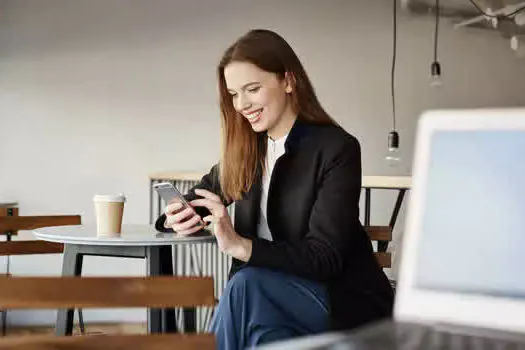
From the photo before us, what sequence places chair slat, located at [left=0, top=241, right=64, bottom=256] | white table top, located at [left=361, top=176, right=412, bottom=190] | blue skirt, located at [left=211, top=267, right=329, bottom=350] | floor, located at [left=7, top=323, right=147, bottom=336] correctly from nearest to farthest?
1. blue skirt, located at [left=211, top=267, right=329, bottom=350]
2. chair slat, located at [left=0, top=241, right=64, bottom=256]
3. white table top, located at [left=361, top=176, right=412, bottom=190]
4. floor, located at [left=7, top=323, right=147, bottom=336]

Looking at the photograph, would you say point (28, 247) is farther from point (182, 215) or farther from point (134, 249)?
point (182, 215)

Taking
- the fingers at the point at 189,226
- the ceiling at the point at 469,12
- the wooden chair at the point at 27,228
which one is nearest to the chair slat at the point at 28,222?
the wooden chair at the point at 27,228

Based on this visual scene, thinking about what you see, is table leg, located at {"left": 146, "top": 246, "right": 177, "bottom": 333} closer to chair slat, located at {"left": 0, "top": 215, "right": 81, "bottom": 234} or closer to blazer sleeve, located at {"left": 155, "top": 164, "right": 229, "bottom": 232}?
blazer sleeve, located at {"left": 155, "top": 164, "right": 229, "bottom": 232}

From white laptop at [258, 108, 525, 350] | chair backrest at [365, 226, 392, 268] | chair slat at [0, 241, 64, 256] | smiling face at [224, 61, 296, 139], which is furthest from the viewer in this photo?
chair slat at [0, 241, 64, 256]

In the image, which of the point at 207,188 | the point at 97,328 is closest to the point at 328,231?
the point at 207,188

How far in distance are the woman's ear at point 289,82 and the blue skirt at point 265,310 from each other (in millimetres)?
551

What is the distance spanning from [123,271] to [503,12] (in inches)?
113

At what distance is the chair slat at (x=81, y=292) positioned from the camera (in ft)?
3.51

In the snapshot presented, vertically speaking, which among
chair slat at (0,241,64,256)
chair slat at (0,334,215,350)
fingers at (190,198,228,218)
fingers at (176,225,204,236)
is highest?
fingers at (190,198,228,218)

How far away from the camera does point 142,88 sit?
4.68 m

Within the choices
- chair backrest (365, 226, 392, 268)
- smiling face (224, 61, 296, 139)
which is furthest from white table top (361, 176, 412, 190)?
smiling face (224, 61, 296, 139)

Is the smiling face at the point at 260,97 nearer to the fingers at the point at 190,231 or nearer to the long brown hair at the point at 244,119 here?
the long brown hair at the point at 244,119

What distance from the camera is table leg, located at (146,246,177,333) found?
1991mm

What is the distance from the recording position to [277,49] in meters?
1.95
